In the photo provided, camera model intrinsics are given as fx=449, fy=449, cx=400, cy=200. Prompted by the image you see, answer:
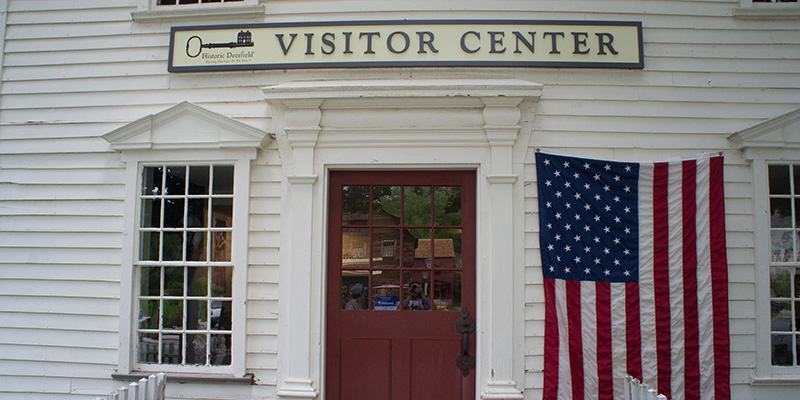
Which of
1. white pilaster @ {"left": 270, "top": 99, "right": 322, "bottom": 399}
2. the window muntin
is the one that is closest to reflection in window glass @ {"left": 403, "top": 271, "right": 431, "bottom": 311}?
white pilaster @ {"left": 270, "top": 99, "right": 322, "bottom": 399}

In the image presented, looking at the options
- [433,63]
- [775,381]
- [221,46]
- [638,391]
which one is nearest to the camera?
[638,391]

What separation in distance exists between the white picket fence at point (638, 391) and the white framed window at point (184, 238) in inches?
123

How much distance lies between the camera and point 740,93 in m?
4.07

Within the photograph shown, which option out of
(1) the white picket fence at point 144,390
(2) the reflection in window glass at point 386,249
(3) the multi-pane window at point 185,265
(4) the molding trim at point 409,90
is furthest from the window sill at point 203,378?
(4) the molding trim at point 409,90

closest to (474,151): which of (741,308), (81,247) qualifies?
(741,308)

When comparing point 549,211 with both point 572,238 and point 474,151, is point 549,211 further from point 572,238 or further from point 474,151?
point 474,151

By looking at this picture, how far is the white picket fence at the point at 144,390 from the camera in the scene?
9.61 feet

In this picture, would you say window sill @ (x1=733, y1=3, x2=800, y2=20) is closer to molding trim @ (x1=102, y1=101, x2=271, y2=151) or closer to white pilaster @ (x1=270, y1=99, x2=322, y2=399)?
white pilaster @ (x1=270, y1=99, x2=322, y2=399)

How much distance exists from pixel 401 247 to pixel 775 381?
3.34 meters

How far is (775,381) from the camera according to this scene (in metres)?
3.77

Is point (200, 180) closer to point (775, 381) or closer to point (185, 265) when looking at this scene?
point (185, 265)

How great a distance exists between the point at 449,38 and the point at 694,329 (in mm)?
3297

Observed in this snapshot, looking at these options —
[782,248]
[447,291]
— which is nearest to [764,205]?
[782,248]

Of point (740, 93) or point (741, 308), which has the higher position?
point (740, 93)
